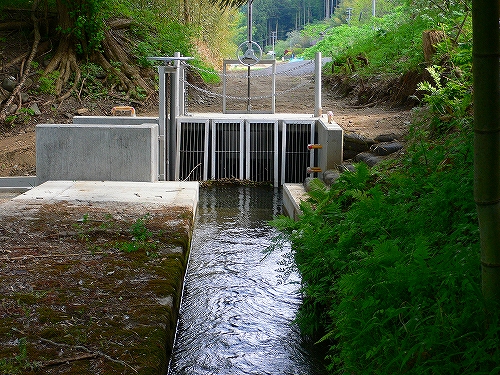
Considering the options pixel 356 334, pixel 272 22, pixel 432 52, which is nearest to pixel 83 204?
pixel 356 334

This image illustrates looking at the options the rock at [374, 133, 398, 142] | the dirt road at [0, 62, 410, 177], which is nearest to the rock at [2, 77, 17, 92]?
the dirt road at [0, 62, 410, 177]

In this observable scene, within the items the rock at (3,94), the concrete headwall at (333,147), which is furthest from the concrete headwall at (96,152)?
the rock at (3,94)

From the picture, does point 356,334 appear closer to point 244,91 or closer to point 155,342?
point 155,342

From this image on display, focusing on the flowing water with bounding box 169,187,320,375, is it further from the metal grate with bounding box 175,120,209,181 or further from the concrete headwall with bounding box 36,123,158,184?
the metal grate with bounding box 175,120,209,181

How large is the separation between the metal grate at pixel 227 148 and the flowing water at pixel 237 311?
4230mm

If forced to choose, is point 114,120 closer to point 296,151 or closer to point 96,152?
point 96,152

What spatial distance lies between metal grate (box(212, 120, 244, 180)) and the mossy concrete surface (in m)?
5.69

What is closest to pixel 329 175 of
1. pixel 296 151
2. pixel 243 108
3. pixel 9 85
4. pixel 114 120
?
pixel 296 151

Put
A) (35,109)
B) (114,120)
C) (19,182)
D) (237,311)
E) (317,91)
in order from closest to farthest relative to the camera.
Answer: (237,311) → (19,182) → (114,120) → (317,91) → (35,109)

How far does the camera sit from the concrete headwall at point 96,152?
457 inches

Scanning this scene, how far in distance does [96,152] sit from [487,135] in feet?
30.2

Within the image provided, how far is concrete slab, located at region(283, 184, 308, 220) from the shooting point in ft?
35.4

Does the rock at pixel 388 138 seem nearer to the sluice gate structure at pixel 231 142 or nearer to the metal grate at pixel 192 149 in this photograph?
the sluice gate structure at pixel 231 142

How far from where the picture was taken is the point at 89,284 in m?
5.84
